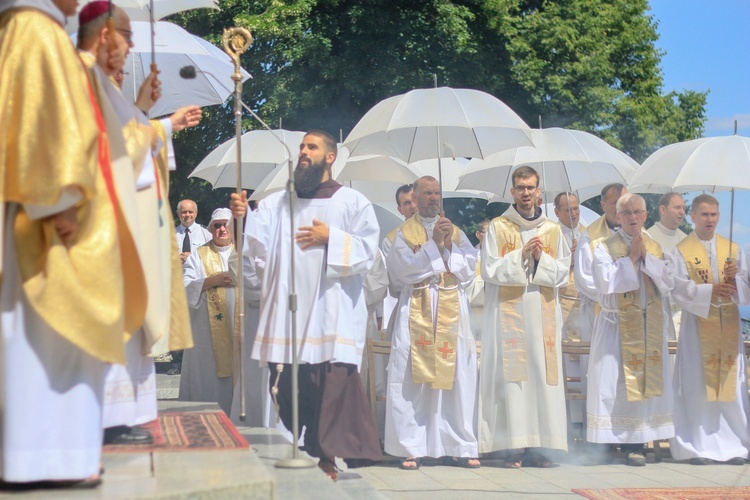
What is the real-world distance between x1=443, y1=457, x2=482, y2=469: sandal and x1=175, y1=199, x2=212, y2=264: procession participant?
409 cm

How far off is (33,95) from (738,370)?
7734 millimetres

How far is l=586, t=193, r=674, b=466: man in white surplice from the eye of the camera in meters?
9.74

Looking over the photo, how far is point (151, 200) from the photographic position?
5.11 m

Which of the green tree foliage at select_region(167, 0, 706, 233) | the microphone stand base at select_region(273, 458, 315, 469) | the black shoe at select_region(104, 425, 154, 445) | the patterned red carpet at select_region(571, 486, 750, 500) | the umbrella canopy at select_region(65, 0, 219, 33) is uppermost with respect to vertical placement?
the green tree foliage at select_region(167, 0, 706, 233)

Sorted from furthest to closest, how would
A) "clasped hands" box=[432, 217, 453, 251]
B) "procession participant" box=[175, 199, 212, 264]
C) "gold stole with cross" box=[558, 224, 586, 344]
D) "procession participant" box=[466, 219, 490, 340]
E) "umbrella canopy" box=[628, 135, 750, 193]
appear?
"procession participant" box=[175, 199, 212, 264]
"procession participant" box=[466, 219, 490, 340]
"gold stole with cross" box=[558, 224, 586, 344]
"umbrella canopy" box=[628, 135, 750, 193]
"clasped hands" box=[432, 217, 453, 251]

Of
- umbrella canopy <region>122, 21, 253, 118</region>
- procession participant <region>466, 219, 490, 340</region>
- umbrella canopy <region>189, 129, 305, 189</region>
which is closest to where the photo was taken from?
umbrella canopy <region>122, 21, 253, 118</region>

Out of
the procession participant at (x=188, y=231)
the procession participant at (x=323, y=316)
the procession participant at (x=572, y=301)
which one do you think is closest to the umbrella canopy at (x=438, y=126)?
the procession participant at (x=572, y=301)

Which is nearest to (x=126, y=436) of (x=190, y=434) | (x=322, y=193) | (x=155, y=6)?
(x=190, y=434)

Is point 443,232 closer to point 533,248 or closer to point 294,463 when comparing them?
point 533,248

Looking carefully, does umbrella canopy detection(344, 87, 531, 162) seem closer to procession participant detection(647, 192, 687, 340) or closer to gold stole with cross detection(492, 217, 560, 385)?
gold stole with cross detection(492, 217, 560, 385)

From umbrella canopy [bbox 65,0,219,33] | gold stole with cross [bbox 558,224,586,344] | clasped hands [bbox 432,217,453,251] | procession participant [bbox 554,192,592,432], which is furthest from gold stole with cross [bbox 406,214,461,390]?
umbrella canopy [bbox 65,0,219,33]

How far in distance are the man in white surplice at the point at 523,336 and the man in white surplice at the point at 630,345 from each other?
45 centimetres

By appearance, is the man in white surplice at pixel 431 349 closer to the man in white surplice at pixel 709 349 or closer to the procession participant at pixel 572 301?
the procession participant at pixel 572 301

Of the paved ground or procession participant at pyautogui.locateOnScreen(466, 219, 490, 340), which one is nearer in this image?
the paved ground
